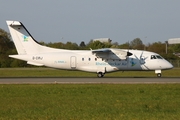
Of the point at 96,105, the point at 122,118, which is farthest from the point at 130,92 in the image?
the point at 122,118

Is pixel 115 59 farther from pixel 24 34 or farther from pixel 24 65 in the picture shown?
pixel 24 65

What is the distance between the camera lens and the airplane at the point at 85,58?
1624 inches

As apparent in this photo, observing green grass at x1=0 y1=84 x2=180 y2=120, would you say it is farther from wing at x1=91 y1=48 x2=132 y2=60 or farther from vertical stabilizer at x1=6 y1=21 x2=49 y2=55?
vertical stabilizer at x1=6 y1=21 x2=49 y2=55

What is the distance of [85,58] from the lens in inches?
1645

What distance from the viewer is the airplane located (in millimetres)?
41250

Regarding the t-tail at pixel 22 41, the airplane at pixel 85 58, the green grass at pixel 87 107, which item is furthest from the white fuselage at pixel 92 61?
the green grass at pixel 87 107

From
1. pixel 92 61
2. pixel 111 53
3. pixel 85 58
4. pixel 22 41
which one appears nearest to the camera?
pixel 111 53

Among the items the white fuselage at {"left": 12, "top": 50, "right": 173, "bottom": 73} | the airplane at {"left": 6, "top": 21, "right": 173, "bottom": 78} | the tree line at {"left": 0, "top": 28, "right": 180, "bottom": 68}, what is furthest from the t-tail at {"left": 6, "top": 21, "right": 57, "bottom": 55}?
the tree line at {"left": 0, "top": 28, "right": 180, "bottom": 68}

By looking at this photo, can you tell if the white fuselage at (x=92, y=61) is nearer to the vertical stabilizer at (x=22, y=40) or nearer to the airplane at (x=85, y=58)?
the airplane at (x=85, y=58)

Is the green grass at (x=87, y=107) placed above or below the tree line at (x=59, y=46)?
below

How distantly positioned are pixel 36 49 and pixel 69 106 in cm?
2533

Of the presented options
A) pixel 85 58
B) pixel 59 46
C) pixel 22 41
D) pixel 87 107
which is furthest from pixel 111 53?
pixel 59 46

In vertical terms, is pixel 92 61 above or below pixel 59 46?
below

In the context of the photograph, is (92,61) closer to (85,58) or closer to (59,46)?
(85,58)
